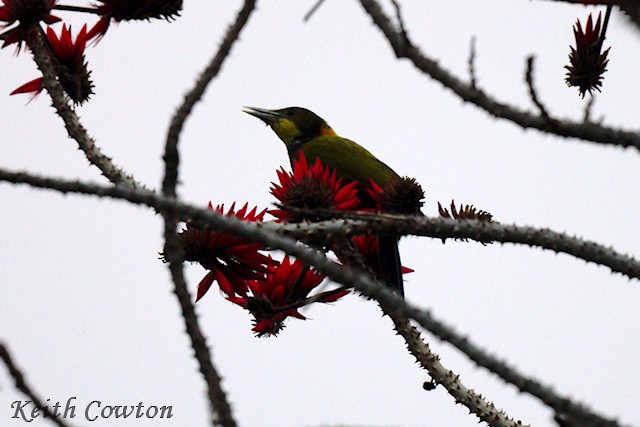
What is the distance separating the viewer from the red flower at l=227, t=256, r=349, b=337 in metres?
2.70

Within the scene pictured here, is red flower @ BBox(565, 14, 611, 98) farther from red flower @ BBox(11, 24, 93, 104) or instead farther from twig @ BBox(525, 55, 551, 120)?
red flower @ BBox(11, 24, 93, 104)

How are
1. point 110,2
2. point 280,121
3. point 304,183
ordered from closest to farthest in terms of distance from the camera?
point 304,183, point 110,2, point 280,121

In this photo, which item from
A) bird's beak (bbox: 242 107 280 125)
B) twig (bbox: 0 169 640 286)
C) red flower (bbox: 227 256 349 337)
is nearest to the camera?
twig (bbox: 0 169 640 286)

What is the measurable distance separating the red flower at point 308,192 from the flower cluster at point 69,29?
2.16 ft

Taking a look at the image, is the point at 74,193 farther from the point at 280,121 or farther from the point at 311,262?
the point at 280,121

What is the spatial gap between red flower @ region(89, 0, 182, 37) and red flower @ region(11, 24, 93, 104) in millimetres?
179

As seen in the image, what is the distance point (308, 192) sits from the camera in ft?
8.56

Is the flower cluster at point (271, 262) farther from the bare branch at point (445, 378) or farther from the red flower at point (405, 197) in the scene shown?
the bare branch at point (445, 378)

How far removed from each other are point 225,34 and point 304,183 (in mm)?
1074

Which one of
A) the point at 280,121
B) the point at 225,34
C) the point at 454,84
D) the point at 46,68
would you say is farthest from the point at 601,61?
the point at 280,121

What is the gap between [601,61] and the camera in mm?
2648

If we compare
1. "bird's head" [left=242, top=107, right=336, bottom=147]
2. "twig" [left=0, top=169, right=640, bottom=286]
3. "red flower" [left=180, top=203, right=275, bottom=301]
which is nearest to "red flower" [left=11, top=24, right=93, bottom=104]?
"red flower" [left=180, top=203, right=275, bottom=301]

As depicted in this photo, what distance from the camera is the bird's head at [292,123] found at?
5.77 metres

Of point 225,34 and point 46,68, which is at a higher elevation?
point 46,68
